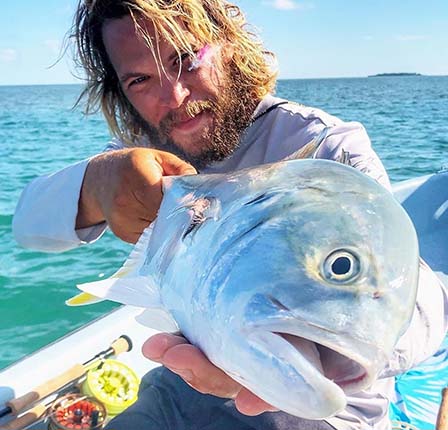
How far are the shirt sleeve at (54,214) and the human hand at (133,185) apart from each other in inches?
9.1

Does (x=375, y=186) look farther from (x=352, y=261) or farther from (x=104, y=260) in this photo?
(x=104, y=260)

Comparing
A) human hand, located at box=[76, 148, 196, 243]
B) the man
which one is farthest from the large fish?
the man

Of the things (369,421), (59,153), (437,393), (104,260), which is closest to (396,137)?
(59,153)

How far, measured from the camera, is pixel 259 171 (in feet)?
4.46

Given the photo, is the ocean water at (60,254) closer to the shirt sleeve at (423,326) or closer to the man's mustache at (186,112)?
the man's mustache at (186,112)

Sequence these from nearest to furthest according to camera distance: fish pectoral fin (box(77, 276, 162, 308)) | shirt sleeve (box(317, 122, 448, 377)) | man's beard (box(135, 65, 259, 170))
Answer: fish pectoral fin (box(77, 276, 162, 308))
shirt sleeve (box(317, 122, 448, 377))
man's beard (box(135, 65, 259, 170))

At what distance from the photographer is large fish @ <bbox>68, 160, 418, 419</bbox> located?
93 centimetres

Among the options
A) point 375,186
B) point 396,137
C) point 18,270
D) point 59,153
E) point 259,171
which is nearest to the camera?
point 375,186

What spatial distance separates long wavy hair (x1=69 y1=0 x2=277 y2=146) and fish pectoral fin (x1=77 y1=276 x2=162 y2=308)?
53.0 inches

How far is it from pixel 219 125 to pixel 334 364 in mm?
1772

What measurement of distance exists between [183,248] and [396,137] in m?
20.5

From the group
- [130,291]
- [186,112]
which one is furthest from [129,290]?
[186,112]

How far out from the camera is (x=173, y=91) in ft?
8.40

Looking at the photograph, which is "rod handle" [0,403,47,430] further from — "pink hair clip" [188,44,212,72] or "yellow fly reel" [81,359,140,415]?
"pink hair clip" [188,44,212,72]
